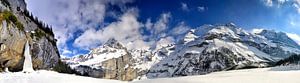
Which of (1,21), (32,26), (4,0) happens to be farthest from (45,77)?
(32,26)

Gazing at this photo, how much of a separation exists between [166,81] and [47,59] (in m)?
80.8

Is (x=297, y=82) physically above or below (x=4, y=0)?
below

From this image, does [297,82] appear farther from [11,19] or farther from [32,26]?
[32,26]

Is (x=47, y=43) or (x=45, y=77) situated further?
(x=47, y=43)

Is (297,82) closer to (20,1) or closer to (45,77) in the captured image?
(45,77)

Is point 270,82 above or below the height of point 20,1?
below

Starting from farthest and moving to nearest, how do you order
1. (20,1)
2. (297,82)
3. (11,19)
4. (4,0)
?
(20,1) → (4,0) → (11,19) → (297,82)

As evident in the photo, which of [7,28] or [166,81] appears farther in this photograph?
[7,28]

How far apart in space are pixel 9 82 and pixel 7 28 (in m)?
49.1

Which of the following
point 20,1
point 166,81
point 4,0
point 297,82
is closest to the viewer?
point 297,82

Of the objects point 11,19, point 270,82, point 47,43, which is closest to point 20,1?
point 47,43

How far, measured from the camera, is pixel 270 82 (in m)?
24.9

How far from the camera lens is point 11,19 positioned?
78.2m

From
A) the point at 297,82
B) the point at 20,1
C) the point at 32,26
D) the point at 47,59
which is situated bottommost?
the point at 297,82
